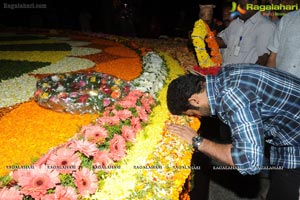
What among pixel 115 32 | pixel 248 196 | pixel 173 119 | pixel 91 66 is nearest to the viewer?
pixel 173 119

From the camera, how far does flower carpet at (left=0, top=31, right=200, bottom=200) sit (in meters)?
1.89

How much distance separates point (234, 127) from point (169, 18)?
70.0 ft

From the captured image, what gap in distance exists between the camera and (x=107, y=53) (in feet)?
28.1

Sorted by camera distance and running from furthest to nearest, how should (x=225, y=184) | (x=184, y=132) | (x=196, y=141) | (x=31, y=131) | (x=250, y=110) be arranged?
(x=225, y=184) < (x=31, y=131) < (x=184, y=132) < (x=196, y=141) < (x=250, y=110)

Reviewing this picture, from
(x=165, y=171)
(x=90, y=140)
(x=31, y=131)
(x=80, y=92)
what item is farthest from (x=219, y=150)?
(x=80, y=92)

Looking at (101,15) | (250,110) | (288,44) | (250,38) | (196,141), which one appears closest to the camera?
(250,110)

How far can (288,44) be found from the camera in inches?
115

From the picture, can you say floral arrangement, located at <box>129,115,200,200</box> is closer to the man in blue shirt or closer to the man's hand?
the man's hand

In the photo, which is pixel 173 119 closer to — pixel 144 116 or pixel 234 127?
pixel 144 116

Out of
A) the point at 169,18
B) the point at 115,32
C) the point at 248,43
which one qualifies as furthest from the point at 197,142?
the point at 169,18

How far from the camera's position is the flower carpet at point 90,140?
1891mm

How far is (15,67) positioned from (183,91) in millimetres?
5687

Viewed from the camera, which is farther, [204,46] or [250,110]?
[204,46]

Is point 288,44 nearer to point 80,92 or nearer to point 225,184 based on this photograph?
point 225,184
